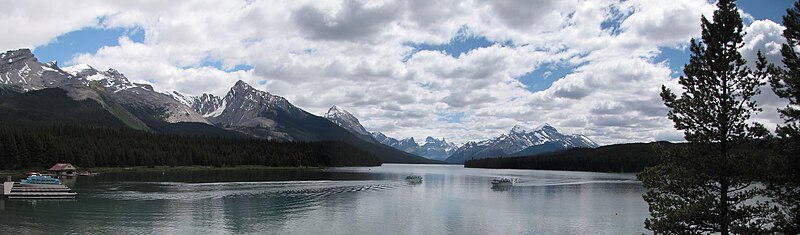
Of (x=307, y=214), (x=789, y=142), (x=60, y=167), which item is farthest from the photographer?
(x=60, y=167)

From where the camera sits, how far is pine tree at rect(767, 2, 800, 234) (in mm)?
26344

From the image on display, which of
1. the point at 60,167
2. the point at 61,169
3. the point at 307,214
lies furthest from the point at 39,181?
the point at 60,167

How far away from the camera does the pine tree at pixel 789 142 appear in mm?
26344

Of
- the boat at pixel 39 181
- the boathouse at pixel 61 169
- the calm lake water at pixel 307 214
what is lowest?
the calm lake water at pixel 307 214

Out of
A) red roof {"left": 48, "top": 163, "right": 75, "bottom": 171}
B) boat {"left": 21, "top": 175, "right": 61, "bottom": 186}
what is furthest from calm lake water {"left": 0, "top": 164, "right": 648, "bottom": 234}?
red roof {"left": 48, "top": 163, "right": 75, "bottom": 171}

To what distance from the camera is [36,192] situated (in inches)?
3219

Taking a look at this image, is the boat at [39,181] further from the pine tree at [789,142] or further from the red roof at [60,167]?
the pine tree at [789,142]

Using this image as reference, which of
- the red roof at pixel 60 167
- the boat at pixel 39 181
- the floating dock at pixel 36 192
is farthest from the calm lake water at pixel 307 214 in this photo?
the red roof at pixel 60 167

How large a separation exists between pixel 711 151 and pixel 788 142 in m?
3.19

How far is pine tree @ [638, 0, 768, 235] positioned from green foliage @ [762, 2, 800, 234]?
788mm

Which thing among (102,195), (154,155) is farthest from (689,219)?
(154,155)

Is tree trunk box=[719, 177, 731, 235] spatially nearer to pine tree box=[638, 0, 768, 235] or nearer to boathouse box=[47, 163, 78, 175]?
pine tree box=[638, 0, 768, 235]

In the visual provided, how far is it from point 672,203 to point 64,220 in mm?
53784

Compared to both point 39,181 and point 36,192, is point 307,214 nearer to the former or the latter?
point 36,192
